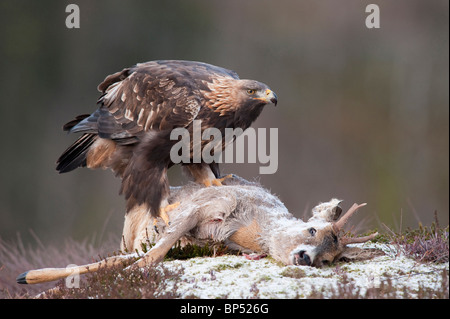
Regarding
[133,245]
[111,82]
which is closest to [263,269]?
[133,245]

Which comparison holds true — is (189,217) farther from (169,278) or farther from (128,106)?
(128,106)

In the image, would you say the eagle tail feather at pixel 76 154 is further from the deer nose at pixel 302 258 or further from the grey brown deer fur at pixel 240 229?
the deer nose at pixel 302 258

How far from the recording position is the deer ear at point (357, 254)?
480 cm

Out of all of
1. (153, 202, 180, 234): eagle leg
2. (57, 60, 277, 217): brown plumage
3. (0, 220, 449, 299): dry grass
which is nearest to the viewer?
(0, 220, 449, 299): dry grass

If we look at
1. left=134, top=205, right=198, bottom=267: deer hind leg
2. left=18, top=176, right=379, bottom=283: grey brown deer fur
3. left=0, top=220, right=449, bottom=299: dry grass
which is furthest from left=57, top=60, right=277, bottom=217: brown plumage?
left=0, top=220, right=449, bottom=299: dry grass

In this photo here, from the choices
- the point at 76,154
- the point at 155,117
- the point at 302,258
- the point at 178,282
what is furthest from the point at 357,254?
the point at 76,154

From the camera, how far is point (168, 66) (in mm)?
6145

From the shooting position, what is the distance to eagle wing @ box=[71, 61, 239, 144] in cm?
575

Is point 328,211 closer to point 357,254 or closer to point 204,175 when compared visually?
point 357,254

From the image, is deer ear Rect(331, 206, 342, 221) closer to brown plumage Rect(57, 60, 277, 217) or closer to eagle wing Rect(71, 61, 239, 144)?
brown plumage Rect(57, 60, 277, 217)

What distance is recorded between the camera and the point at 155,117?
19.2 ft

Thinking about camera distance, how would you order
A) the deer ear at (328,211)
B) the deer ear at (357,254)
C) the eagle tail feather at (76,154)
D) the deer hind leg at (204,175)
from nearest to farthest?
the deer ear at (357,254)
the deer ear at (328,211)
the deer hind leg at (204,175)
the eagle tail feather at (76,154)

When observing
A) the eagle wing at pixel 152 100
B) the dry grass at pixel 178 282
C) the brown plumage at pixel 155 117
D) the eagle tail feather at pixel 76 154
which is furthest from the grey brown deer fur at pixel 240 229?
the eagle tail feather at pixel 76 154

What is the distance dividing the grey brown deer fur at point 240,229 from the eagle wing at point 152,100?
2.25ft
